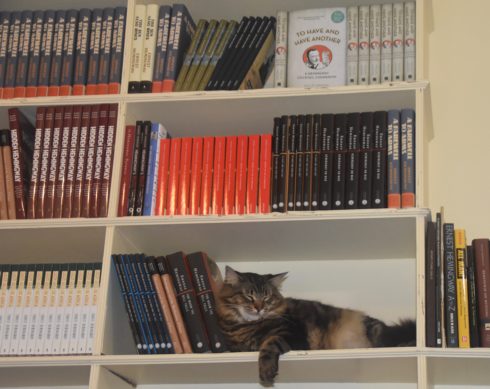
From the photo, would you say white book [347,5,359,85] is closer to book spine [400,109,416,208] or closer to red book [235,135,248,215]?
book spine [400,109,416,208]

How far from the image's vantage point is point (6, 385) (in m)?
2.62

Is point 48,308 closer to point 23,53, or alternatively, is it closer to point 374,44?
point 23,53

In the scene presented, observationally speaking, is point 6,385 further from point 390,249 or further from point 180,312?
point 390,249

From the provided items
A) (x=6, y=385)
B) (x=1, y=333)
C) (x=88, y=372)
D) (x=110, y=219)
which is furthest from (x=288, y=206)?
(x=6, y=385)

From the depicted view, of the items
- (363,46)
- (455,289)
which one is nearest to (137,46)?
(363,46)

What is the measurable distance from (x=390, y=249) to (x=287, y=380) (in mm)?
477

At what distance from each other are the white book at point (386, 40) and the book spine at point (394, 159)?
5.0 inches

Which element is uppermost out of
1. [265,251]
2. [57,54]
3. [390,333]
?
[57,54]

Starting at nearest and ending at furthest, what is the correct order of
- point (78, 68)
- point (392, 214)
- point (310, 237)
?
1. point (392, 214)
2. point (310, 237)
3. point (78, 68)

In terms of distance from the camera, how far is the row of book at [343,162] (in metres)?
2.32

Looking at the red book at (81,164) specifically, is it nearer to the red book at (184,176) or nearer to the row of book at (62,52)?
the row of book at (62,52)

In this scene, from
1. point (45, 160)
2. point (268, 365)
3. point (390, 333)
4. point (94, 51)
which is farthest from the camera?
point (94, 51)

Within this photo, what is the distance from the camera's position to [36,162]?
2.53 meters

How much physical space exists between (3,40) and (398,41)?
48.4 inches
